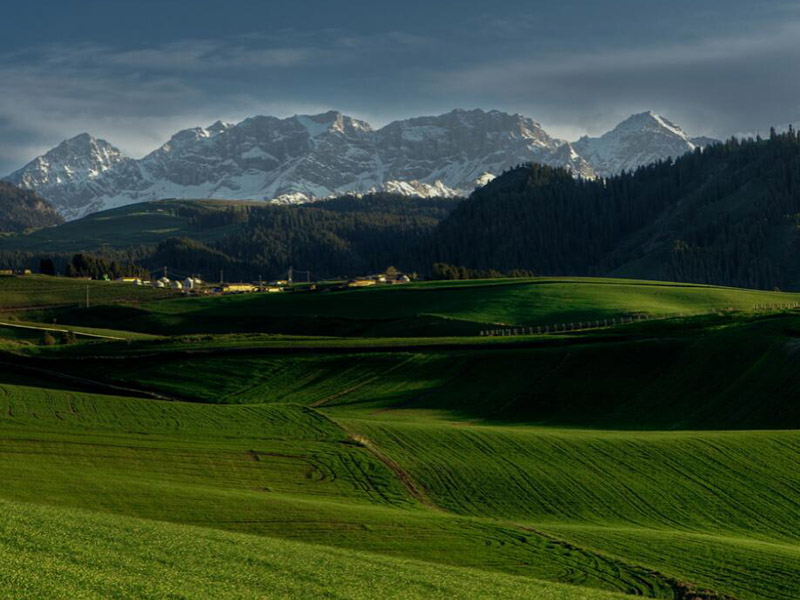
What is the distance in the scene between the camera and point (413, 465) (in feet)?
202

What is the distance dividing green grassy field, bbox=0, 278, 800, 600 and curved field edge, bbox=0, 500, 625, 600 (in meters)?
0.14

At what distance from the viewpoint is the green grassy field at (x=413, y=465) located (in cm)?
3481

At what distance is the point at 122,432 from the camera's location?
68.5m

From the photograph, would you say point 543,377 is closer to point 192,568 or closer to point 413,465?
point 413,465

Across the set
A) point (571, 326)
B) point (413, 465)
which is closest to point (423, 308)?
point (571, 326)

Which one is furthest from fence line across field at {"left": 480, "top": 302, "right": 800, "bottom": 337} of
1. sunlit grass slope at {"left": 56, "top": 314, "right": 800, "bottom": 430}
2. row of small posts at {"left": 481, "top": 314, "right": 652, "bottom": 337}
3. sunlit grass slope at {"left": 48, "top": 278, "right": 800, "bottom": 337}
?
sunlit grass slope at {"left": 56, "top": 314, "right": 800, "bottom": 430}

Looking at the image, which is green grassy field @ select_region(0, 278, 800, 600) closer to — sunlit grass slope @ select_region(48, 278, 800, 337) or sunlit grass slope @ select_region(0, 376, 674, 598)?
sunlit grass slope @ select_region(0, 376, 674, 598)

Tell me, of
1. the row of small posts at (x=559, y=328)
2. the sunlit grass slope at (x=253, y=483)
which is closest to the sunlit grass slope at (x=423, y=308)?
the row of small posts at (x=559, y=328)

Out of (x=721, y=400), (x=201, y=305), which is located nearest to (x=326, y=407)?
(x=721, y=400)

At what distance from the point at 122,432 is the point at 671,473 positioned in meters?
36.0

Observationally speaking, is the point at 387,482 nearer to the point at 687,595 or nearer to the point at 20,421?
the point at 687,595

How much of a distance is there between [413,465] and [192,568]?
30812 millimetres

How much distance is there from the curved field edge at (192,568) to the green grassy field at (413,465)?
0.14 m

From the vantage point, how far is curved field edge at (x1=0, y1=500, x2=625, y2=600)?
93.6ft
